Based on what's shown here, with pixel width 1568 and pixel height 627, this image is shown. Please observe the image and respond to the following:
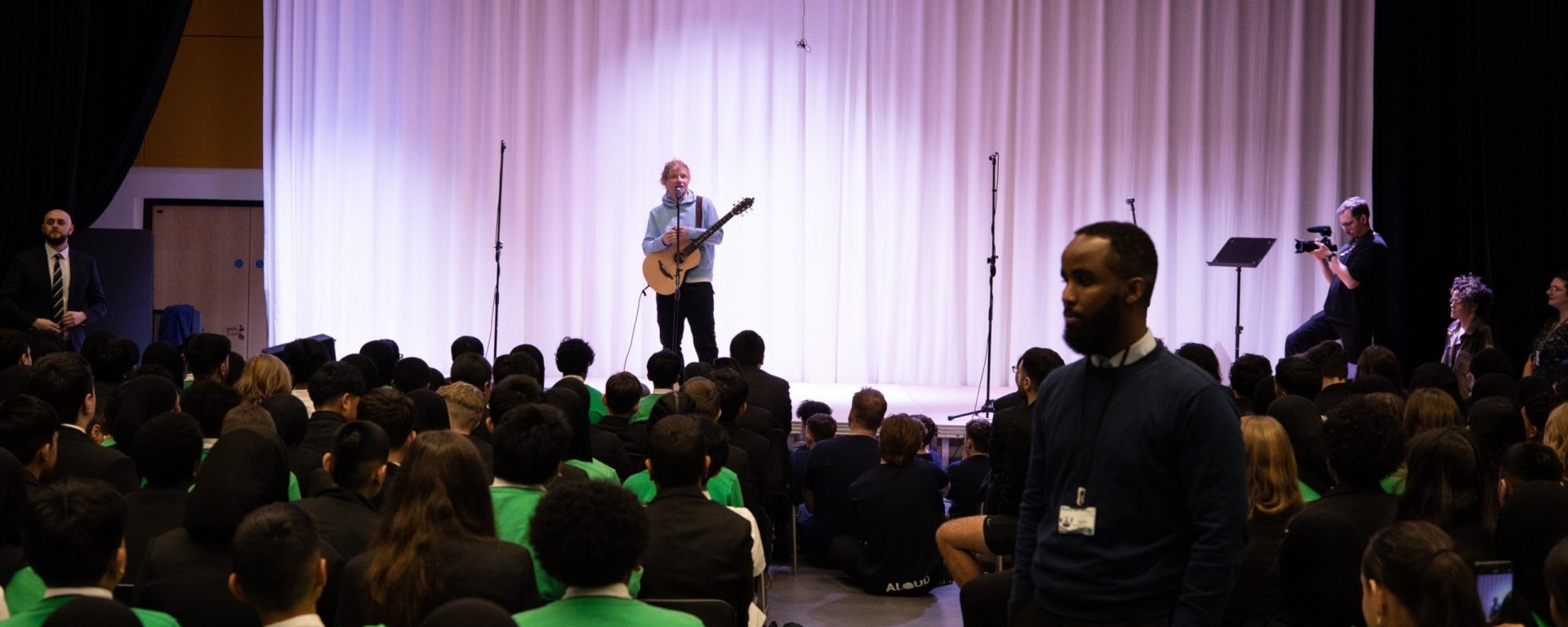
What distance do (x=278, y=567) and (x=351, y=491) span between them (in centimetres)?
111

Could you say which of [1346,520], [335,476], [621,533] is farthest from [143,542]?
[1346,520]

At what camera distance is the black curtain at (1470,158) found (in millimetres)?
9867

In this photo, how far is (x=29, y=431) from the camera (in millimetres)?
4117

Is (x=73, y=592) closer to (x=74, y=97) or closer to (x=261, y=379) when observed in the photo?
(x=261, y=379)

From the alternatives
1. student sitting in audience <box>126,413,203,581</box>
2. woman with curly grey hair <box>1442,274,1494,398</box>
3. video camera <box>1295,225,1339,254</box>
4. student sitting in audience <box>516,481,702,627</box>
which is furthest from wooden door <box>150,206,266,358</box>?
student sitting in audience <box>516,481,702,627</box>

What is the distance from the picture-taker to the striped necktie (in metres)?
9.06

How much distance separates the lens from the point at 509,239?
12.4 meters

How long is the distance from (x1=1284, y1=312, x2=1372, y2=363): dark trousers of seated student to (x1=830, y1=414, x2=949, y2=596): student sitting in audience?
493 centimetres

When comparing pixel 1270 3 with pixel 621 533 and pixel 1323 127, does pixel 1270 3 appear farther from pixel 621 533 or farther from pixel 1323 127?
pixel 621 533

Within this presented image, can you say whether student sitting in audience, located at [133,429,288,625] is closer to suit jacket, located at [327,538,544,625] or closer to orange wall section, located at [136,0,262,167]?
suit jacket, located at [327,538,544,625]

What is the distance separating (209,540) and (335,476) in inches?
20.5

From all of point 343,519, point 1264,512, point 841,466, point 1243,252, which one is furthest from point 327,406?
point 1243,252

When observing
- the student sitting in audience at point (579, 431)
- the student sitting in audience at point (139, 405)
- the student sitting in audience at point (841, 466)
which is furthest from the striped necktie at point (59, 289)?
the student sitting in audience at point (841, 466)

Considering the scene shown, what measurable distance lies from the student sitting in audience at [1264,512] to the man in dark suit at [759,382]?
3.31 meters
